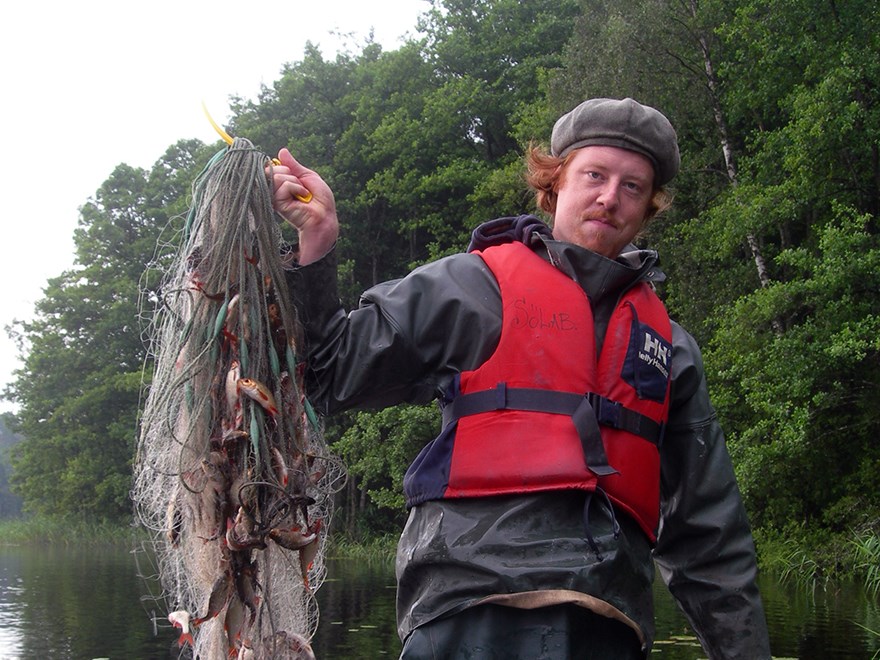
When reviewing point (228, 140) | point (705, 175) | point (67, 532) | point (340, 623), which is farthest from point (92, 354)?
point (228, 140)

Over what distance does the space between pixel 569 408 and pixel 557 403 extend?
3cm

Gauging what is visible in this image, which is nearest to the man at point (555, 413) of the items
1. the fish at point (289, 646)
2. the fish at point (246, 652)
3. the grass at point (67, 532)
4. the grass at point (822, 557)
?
the fish at point (289, 646)

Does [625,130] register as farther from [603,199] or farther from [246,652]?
[246,652]

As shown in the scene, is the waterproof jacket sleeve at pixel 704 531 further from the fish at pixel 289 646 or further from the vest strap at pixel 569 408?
the fish at pixel 289 646

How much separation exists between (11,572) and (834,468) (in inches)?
671

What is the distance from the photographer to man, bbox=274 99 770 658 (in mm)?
2092

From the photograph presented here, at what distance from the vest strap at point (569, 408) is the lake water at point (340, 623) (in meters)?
7.26

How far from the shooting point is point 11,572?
72.9ft

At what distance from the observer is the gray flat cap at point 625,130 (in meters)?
2.52

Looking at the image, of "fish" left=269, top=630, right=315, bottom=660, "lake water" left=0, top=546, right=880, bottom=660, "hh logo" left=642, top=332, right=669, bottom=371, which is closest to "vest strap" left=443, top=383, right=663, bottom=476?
"hh logo" left=642, top=332, right=669, bottom=371

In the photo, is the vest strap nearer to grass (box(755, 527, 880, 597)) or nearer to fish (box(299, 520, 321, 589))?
fish (box(299, 520, 321, 589))

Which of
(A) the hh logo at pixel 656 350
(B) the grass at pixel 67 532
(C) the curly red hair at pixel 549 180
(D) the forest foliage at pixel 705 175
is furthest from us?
(B) the grass at pixel 67 532

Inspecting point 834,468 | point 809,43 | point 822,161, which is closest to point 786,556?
point 834,468

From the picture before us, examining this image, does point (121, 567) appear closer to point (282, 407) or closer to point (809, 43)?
point (809, 43)
